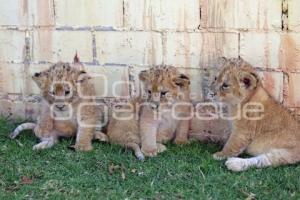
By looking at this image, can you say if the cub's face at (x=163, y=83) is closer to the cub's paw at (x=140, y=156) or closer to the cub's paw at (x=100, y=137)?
the cub's paw at (x=140, y=156)

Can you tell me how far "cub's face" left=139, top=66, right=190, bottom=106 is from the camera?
5824 mm

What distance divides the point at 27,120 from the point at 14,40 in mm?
915

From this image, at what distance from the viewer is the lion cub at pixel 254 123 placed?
557 cm

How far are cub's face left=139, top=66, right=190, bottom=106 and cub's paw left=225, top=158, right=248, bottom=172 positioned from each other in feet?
2.80

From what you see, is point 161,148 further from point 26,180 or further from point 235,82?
point 26,180

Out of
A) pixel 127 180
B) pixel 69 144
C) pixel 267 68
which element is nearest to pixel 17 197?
pixel 127 180

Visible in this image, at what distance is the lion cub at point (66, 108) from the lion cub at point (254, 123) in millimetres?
1298

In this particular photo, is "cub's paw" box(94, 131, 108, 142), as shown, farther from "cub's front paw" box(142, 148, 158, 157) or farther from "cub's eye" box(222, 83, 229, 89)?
"cub's eye" box(222, 83, 229, 89)

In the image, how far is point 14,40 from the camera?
272 inches

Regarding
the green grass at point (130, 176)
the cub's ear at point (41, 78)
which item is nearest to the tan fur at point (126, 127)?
the green grass at point (130, 176)

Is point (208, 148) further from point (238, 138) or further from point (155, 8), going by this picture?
point (155, 8)

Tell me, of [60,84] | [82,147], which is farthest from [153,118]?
[60,84]

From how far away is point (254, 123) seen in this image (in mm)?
5746

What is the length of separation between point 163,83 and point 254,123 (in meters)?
0.91
